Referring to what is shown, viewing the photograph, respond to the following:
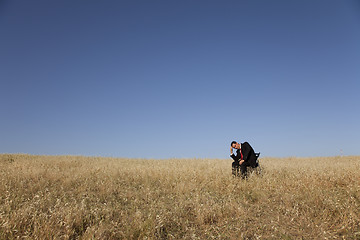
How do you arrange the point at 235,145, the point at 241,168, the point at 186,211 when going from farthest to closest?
1. the point at 235,145
2. the point at 241,168
3. the point at 186,211

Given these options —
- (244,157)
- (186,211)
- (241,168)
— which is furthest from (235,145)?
(186,211)

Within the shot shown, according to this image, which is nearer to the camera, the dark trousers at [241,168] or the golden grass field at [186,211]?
the golden grass field at [186,211]

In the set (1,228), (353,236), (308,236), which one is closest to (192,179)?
(308,236)

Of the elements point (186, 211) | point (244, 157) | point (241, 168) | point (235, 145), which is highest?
point (235, 145)

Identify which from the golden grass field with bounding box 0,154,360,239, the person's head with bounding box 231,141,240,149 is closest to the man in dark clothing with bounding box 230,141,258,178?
the person's head with bounding box 231,141,240,149

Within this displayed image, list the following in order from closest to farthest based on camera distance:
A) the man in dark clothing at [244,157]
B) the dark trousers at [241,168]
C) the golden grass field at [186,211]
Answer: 1. the golden grass field at [186,211]
2. the dark trousers at [241,168]
3. the man in dark clothing at [244,157]

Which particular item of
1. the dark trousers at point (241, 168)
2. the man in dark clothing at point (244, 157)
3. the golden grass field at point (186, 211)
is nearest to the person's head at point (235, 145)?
the man in dark clothing at point (244, 157)

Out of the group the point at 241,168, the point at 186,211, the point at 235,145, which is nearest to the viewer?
the point at 186,211

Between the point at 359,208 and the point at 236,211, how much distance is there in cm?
273

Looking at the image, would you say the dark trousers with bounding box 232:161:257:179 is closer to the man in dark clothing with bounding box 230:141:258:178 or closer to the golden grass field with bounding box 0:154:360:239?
the man in dark clothing with bounding box 230:141:258:178

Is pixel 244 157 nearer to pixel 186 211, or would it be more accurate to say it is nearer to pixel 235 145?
pixel 235 145

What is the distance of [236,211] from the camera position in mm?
4676

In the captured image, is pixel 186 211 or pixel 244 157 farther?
pixel 244 157

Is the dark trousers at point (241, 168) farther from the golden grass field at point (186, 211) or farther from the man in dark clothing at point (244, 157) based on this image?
the golden grass field at point (186, 211)
